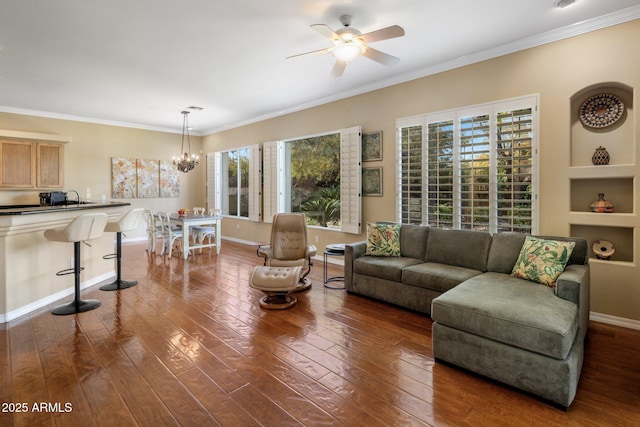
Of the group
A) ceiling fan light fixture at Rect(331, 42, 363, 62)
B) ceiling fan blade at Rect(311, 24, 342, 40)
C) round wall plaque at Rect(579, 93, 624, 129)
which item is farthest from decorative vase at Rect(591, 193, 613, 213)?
ceiling fan blade at Rect(311, 24, 342, 40)

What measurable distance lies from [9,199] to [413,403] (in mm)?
8329

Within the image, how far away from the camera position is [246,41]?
3660 mm

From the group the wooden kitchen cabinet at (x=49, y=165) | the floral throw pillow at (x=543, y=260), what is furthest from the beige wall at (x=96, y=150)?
the floral throw pillow at (x=543, y=260)

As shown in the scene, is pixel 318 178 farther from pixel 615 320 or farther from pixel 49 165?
pixel 49 165

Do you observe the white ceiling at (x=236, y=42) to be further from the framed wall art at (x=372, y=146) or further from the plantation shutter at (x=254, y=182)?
the plantation shutter at (x=254, y=182)

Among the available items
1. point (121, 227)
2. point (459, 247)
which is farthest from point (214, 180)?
point (459, 247)

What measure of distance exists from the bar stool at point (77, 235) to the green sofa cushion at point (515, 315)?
362cm

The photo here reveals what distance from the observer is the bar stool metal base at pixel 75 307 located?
3.45 meters

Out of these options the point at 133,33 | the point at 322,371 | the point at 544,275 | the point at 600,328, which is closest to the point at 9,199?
the point at 133,33

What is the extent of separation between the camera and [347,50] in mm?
3033

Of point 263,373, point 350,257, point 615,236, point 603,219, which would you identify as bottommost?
point 263,373

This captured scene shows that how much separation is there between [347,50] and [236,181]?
5873 millimetres

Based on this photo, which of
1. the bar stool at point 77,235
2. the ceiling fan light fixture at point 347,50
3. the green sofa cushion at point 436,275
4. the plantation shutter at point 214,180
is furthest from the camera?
the plantation shutter at point 214,180

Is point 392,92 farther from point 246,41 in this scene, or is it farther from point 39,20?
point 39,20
